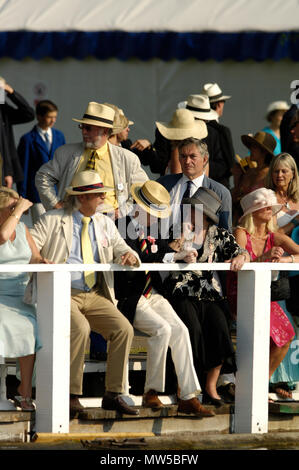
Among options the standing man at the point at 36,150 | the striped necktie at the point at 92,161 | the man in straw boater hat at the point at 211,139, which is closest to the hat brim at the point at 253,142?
the man in straw boater hat at the point at 211,139

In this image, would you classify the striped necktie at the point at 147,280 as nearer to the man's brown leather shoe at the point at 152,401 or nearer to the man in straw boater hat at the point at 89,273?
the man in straw boater hat at the point at 89,273

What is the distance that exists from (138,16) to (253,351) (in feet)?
20.0

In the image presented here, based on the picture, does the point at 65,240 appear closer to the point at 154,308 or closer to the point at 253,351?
the point at 154,308

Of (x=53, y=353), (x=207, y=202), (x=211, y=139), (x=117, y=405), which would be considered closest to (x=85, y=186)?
(x=207, y=202)

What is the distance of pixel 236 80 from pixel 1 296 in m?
6.57

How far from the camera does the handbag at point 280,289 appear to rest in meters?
6.79

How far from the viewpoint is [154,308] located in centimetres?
656

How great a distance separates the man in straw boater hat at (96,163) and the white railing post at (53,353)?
59.6 inches

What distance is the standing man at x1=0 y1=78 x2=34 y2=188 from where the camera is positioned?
9.57 meters

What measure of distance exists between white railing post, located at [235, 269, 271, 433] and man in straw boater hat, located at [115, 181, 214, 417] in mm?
243

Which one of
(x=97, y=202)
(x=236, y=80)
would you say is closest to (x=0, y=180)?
(x=97, y=202)

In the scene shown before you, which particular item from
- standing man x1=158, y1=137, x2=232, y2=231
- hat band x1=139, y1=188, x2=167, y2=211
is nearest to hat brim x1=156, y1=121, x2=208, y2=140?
standing man x1=158, y1=137, x2=232, y2=231

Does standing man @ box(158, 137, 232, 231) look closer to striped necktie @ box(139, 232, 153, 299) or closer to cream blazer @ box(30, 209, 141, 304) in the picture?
striped necktie @ box(139, 232, 153, 299)

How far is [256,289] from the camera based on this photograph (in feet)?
21.2
